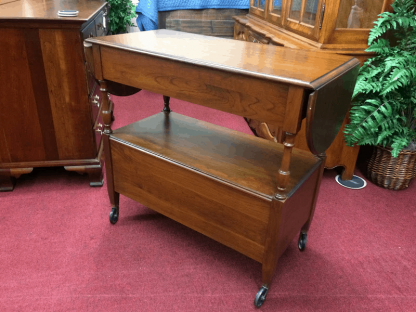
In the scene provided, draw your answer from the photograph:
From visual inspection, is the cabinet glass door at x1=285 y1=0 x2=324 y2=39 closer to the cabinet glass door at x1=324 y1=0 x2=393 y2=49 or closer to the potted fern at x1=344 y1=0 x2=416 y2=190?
the cabinet glass door at x1=324 y1=0 x2=393 y2=49

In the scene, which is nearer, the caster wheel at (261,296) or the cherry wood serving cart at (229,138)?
the cherry wood serving cart at (229,138)

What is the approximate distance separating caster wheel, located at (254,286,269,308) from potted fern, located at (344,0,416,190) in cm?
119

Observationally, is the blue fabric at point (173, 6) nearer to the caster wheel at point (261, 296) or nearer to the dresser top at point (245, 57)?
the dresser top at point (245, 57)

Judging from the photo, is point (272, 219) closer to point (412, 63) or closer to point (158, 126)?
point (158, 126)

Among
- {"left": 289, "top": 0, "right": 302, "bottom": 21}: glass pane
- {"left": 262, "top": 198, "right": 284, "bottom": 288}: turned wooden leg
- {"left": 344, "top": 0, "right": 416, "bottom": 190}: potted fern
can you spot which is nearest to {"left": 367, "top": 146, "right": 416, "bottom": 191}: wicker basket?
{"left": 344, "top": 0, "right": 416, "bottom": 190}: potted fern

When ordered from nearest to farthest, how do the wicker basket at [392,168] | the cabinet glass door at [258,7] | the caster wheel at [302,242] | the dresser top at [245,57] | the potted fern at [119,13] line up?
the dresser top at [245,57] → the caster wheel at [302,242] → the wicker basket at [392,168] → the cabinet glass door at [258,7] → the potted fern at [119,13]

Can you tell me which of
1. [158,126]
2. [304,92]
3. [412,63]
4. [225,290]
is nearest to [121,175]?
[158,126]

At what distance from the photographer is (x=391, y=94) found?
7.03ft

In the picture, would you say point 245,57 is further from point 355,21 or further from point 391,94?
point 391,94

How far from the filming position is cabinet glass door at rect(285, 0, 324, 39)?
2095mm

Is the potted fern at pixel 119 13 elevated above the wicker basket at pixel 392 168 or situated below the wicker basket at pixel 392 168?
above

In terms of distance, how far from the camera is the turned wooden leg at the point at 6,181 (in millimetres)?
2199

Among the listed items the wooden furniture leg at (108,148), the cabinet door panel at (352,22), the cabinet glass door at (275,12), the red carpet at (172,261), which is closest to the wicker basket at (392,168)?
the red carpet at (172,261)

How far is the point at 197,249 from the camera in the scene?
6.01 feet
